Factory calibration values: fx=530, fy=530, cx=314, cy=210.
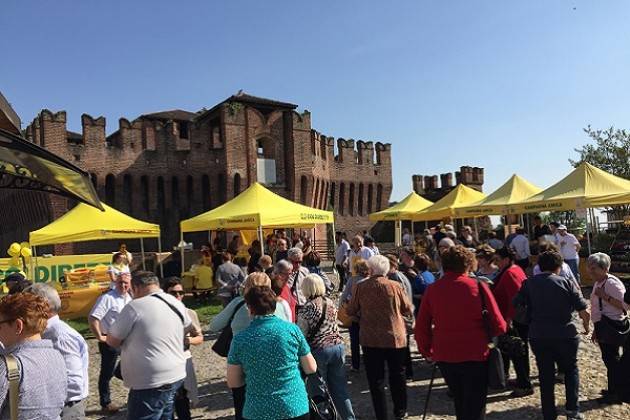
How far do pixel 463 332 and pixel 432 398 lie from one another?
7.13 ft

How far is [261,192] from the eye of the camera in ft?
49.0

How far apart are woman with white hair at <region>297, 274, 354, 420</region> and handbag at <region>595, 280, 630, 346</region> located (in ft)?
8.59

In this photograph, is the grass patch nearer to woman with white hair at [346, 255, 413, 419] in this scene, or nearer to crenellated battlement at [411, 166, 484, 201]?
woman with white hair at [346, 255, 413, 419]

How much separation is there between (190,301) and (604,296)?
11.7m

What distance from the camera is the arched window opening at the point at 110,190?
28438 mm

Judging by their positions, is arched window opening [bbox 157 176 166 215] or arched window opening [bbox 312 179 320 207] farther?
arched window opening [bbox 312 179 320 207]

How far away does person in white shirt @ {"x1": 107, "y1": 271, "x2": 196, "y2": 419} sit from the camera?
3627 mm

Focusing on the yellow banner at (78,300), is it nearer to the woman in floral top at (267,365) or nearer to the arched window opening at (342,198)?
the woman in floral top at (267,365)

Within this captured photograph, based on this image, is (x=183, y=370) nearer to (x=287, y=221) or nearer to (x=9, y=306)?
(x=9, y=306)

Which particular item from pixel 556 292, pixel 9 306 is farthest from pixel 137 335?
pixel 556 292

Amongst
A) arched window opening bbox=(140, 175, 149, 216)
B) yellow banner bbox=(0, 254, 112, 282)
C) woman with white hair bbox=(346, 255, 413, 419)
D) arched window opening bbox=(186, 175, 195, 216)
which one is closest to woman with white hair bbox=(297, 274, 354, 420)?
woman with white hair bbox=(346, 255, 413, 419)

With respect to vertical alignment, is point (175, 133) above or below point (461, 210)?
above

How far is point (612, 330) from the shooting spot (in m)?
5.14

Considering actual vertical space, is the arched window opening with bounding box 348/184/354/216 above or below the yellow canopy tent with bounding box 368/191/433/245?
above
